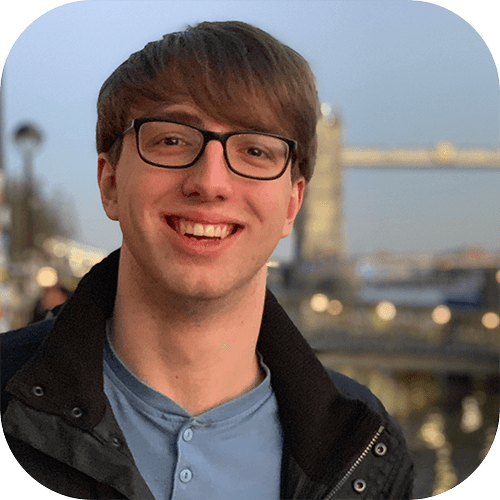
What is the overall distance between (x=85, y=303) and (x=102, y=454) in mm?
258

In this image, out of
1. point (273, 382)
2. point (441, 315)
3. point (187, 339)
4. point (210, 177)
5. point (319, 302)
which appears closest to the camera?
point (210, 177)

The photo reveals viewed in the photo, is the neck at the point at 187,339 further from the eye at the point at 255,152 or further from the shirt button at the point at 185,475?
the eye at the point at 255,152

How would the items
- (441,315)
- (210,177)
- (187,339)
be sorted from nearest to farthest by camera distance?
(210,177)
(187,339)
(441,315)

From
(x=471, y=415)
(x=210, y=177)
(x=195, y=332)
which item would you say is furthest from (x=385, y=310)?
(x=210, y=177)

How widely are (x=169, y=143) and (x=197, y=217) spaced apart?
0.41ft

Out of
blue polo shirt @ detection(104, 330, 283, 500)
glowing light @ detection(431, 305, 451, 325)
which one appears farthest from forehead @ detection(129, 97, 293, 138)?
glowing light @ detection(431, 305, 451, 325)

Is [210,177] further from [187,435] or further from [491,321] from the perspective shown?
[491,321]

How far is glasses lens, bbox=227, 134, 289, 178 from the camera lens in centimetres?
101

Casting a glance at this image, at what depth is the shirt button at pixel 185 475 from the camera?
1100 millimetres

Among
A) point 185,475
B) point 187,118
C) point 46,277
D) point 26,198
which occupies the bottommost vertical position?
point 185,475

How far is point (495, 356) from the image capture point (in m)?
1.48

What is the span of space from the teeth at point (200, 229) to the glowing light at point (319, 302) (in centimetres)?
40

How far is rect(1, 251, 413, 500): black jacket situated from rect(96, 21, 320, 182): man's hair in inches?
12.1

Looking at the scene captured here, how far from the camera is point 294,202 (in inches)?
44.3
